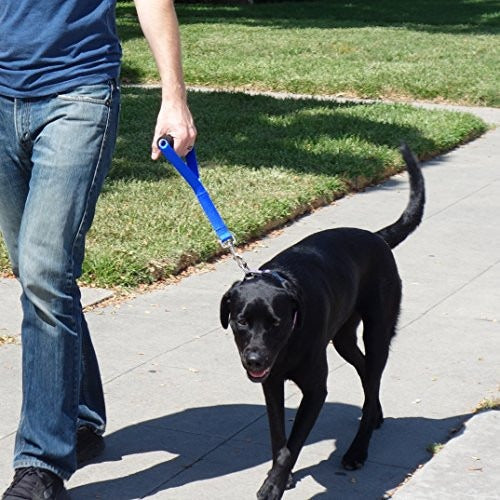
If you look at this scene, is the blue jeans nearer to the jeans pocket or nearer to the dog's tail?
the jeans pocket

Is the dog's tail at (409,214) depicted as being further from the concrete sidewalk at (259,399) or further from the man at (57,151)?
the man at (57,151)

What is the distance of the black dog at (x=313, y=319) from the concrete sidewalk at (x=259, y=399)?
0.20m

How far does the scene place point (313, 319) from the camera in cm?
387

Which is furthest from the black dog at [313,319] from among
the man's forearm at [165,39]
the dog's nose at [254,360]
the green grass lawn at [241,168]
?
the green grass lawn at [241,168]

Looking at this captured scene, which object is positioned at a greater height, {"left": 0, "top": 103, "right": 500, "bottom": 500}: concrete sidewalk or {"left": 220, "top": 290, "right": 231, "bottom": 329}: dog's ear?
{"left": 220, "top": 290, "right": 231, "bottom": 329}: dog's ear

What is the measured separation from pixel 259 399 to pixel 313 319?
115 centimetres

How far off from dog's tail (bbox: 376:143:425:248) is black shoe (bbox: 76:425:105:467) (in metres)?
1.39

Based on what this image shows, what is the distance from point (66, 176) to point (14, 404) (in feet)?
5.01

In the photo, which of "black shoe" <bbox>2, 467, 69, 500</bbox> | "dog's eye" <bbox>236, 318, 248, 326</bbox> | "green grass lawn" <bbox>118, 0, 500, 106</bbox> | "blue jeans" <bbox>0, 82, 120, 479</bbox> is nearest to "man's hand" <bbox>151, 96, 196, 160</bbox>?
"blue jeans" <bbox>0, 82, 120, 479</bbox>

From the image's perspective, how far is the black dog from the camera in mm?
3633

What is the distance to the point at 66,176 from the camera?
11.9ft

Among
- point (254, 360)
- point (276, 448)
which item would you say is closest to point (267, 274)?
point (254, 360)

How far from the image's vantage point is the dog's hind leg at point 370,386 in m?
4.30

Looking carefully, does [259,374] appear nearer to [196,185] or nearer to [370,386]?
[196,185]
